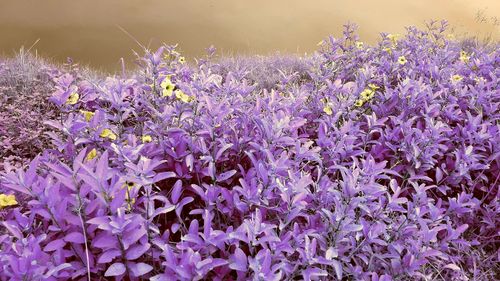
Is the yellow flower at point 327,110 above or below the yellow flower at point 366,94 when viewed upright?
below

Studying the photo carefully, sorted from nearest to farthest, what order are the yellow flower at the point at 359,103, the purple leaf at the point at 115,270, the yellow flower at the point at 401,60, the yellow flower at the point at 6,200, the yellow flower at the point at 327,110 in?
1. the purple leaf at the point at 115,270
2. the yellow flower at the point at 6,200
3. the yellow flower at the point at 327,110
4. the yellow flower at the point at 359,103
5. the yellow flower at the point at 401,60

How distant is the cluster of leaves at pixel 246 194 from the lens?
178 centimetres

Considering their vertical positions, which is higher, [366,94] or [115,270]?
[366,94]

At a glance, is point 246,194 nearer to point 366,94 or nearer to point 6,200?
point 6,200

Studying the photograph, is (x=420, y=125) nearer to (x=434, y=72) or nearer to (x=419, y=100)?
(x=419, y=100)

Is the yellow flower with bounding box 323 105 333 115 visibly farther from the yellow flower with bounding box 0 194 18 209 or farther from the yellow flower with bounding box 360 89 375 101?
the yellow flower with bounding box 0 194 18 209

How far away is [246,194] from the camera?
81.0 inches

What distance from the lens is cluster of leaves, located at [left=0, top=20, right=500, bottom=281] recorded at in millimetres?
1775

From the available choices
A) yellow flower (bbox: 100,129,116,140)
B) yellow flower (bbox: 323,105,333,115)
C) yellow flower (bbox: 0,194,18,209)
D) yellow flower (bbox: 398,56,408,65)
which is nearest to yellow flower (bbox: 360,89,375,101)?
yellow flower (bbox: 323,105,333,115)

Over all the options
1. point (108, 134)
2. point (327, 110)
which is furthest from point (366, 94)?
point (108, 134)

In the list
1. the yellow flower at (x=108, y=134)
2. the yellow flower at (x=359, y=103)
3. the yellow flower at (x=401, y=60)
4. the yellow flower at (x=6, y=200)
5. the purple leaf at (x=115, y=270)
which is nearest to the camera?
the purple leaf at (x=115, y=270)

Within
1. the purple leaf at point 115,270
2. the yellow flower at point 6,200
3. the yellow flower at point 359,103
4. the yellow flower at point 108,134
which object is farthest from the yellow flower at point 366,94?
the yellow flower at point 6,200

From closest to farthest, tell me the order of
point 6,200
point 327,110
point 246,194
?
point 6,200 → point 246,194 → point 327,110

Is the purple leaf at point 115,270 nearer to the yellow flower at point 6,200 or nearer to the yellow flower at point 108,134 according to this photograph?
the yellow flower at point 6,200
